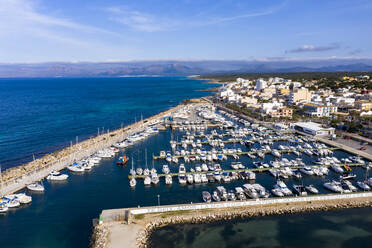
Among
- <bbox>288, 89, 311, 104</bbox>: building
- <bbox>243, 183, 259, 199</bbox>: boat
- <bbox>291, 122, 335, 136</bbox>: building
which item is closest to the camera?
<bbox>243, 183, 259, 199</bbox>: boat

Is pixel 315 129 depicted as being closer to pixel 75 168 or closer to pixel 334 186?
pixel 334 186

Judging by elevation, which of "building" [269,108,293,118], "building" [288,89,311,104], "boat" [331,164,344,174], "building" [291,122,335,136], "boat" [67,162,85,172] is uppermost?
"building" [288,89,311,104]

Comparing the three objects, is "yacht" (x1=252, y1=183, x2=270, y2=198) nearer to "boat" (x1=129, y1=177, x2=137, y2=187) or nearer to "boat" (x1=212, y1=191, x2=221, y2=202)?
"boat" (x1=212, y1=191, x2=221, y2=202)

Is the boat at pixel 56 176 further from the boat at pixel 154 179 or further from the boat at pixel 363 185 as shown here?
the boat at pixel 363 185

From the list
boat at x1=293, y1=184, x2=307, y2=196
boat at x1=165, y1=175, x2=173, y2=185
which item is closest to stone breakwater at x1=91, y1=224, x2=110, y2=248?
boat at x1=165, y1=175, x2=173, y2=185

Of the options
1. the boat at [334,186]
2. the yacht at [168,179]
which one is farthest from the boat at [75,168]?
the boat at [334,186]

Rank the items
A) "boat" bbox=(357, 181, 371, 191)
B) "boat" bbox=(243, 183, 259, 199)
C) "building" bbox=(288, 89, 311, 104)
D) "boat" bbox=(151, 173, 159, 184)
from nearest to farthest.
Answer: "boat" bbox=(243, 183, 259, 199)
"boat" bbox=(357, 181, 371, 191)
"boat" bbox=(151, 173, 159, 184)
"building" bbox=(288, 89, 311, 104)

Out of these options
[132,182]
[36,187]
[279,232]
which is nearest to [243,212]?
[279,232]
